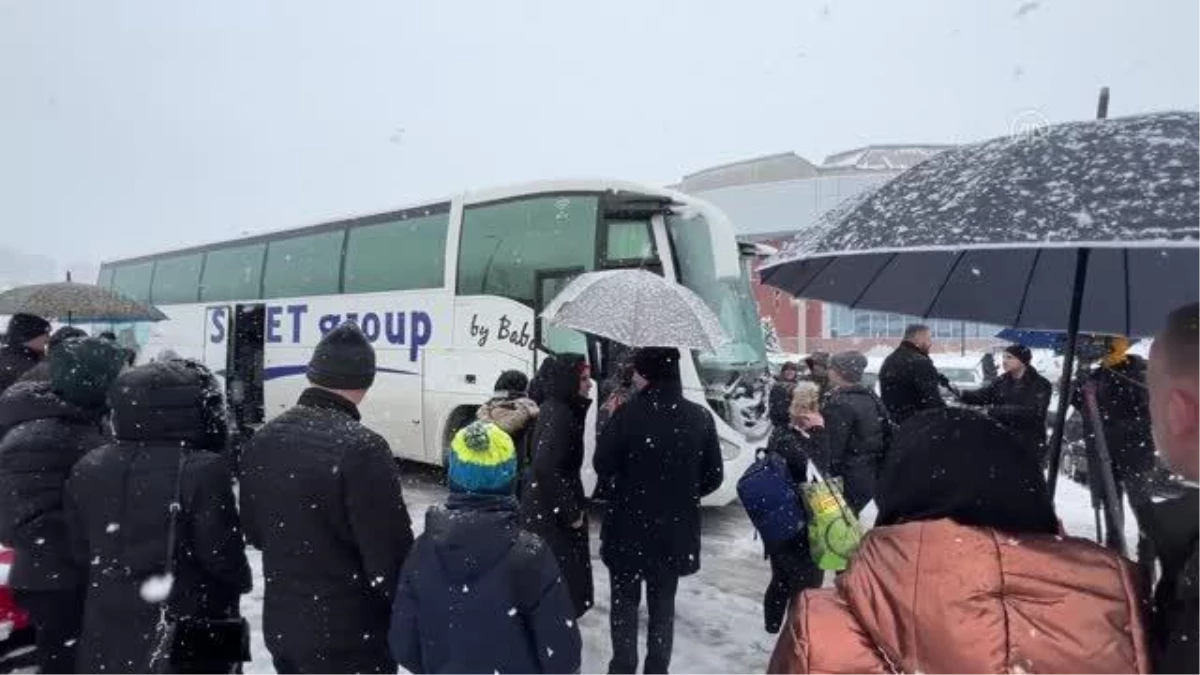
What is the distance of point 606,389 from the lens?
6988mm

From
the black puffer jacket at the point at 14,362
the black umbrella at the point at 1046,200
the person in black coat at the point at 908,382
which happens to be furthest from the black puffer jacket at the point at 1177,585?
the black puffer jacket at the point at 14,362

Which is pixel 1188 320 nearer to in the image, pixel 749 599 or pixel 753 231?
pixel 749 599

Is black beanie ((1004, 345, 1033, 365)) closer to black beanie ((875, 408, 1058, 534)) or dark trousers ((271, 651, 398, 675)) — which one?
black beanie ((875, 408, 1058, 534))

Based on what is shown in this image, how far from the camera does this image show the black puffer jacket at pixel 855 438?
6145 millimetres

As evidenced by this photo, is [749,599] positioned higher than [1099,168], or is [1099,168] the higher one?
[1099,168]

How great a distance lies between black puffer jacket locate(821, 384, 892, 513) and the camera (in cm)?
614

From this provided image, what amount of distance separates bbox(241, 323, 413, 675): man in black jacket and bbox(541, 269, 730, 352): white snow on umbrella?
69.6 inches

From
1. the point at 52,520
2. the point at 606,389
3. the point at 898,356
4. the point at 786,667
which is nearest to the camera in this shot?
the point at 786,667

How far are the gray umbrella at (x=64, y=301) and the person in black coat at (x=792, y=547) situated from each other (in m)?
6.71

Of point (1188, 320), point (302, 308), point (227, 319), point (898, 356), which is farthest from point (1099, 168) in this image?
point (227, 319)

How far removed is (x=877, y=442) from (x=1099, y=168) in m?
4.80

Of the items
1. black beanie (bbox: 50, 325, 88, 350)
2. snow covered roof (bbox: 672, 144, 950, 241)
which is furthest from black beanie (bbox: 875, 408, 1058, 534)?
snow covered roof (bbox: 672, 144, 950, 241)

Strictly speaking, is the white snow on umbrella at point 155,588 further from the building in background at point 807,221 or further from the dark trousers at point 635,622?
the building in background at point 807,221

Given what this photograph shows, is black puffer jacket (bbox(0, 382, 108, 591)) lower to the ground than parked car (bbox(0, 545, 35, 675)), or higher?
higher
